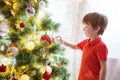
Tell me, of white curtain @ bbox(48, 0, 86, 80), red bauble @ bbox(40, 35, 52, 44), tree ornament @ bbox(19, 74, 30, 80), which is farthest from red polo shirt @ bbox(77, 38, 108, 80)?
white curtain @ bbox(48, 0, 86, 80)

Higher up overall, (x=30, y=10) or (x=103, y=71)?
(x=30, y=10)

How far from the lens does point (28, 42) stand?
1.56m

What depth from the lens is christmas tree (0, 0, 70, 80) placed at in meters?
1.54

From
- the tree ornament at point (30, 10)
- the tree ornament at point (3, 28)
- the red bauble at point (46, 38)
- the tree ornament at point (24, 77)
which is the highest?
the tree ornament at point (30, 10)

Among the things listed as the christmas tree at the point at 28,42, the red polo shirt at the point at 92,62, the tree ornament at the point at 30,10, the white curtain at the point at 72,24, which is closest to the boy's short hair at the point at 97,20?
the red polo shirt at the point at 92,62

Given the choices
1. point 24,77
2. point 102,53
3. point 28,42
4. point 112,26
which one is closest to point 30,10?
point 28,42

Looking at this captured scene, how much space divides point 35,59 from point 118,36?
0.72m

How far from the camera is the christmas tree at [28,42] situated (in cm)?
154

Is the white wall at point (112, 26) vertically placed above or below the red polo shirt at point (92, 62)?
above

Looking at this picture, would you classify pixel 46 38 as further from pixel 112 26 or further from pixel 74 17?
pixel 74 17

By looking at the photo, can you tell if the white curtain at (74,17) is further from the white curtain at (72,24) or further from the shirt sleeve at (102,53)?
the shirt sleeve at (102,53)

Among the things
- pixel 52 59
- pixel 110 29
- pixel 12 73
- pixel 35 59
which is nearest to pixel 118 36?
pixel 110 29

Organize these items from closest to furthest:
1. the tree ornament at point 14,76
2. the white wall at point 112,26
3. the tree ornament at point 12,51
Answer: the tree ornament at point 12,51 → the tree ornament at point 14,76 → the white wall at point 112,26

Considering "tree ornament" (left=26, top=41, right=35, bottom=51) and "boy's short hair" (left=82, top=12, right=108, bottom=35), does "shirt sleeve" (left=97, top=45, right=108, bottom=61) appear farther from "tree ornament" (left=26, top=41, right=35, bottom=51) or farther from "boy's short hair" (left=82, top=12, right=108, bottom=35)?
"tree ornament" (left=26, top=41, right=35, bottom=51)
